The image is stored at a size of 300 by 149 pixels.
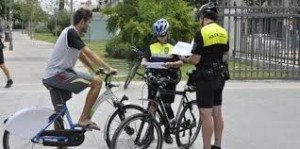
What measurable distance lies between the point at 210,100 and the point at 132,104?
0.98 meters

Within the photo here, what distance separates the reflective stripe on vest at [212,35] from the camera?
651 centimetres

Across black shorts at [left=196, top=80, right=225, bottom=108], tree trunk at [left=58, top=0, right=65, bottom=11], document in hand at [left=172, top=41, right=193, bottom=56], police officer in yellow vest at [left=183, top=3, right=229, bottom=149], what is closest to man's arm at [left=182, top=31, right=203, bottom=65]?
police officer in yellow vest at [left=183, top=3, right=229, bottom=149]

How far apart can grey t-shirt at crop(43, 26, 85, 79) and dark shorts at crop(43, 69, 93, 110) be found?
7 centimetres

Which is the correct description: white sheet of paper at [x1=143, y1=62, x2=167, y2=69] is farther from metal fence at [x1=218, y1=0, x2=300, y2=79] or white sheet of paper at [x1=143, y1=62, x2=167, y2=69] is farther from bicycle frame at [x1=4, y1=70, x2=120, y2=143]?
metal fence at [x1=218, y1=0, x2=300, y2=79]

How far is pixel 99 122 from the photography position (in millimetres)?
9766

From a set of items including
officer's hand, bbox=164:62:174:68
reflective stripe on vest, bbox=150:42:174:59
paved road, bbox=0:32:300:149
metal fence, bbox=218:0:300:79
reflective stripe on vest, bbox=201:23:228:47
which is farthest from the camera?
metal fence, bbox=218:0:300:79

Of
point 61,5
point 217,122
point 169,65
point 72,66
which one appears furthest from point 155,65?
point 61,5

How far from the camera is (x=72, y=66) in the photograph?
672 cm

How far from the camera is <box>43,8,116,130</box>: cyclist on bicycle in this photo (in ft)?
21.5

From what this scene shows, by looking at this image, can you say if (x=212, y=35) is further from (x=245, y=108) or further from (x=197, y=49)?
(x=245, y=108)

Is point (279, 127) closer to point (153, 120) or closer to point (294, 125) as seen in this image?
point (294, 125)

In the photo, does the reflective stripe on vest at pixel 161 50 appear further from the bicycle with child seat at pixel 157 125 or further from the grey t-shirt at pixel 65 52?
the grey t-shirt at pixel 65 52

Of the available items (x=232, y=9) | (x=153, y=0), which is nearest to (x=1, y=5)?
(x=153, y=0)

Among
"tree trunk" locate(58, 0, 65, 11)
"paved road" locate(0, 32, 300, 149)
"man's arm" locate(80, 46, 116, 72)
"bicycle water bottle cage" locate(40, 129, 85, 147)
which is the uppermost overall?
"tree trunk" locate(58, 0, 65, 11)
